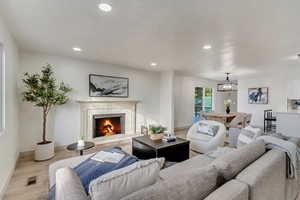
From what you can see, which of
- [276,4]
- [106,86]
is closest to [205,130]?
[276,4]

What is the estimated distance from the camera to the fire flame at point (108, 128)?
14.8 feet

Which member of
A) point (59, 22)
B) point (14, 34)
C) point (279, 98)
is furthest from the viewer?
point (279, 98)

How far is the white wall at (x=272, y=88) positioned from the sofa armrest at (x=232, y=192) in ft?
17.6

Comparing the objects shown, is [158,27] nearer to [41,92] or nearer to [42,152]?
[41,92]

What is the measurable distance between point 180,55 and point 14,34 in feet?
10.7

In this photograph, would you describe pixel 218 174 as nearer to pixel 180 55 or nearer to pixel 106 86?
pixel 180 55

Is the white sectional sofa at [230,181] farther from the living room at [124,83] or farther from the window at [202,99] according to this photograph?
the window at [202,99]

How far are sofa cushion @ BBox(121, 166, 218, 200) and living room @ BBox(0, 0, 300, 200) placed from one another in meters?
0.01

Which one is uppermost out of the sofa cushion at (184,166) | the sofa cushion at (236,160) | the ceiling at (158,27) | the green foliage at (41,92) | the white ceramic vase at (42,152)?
the ceiling at (158,27)

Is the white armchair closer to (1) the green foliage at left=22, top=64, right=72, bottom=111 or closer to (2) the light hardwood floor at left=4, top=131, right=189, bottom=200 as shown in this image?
(2) the light hardwood floor at left=4, top=131, right=189, bottom=200

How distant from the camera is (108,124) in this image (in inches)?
180

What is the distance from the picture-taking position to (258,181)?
1116 millimetres

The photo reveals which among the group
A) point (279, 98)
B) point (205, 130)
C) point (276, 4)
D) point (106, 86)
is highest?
point (276, 4)

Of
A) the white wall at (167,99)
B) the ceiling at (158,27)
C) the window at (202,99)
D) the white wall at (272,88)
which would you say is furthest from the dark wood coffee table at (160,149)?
the window at (202,99)
